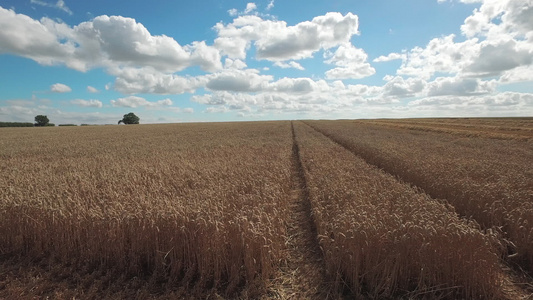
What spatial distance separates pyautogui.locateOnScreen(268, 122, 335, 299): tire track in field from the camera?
4441 millimetres

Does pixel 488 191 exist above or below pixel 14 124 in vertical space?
below

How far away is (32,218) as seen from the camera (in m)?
5.55

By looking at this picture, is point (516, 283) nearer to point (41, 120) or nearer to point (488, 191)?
point (488, 191)

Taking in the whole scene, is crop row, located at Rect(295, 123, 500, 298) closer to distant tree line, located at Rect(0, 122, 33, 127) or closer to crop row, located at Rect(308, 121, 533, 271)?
crop row, located at Rect(308, 121, 533, 271)

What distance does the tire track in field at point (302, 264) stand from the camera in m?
4.44

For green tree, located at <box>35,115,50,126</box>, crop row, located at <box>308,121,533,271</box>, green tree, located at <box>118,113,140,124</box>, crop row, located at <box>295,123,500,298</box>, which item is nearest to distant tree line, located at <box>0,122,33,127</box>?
green tree, located at <box>35,115,50,126</box>

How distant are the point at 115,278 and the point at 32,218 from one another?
92.0 inches

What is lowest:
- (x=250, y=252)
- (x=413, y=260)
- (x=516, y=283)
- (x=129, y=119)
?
(x=516, y=283)

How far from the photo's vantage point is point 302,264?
5195 mm

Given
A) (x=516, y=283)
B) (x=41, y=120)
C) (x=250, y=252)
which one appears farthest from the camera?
(x=41, y=120)

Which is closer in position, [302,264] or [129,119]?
[302,264]

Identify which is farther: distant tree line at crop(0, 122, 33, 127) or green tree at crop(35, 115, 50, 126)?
green tree at crop(35, 115, 50, 126)

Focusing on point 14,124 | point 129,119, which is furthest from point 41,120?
point 129,119

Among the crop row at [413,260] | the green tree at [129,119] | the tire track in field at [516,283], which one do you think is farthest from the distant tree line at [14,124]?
the tire track in field at [516,283]
